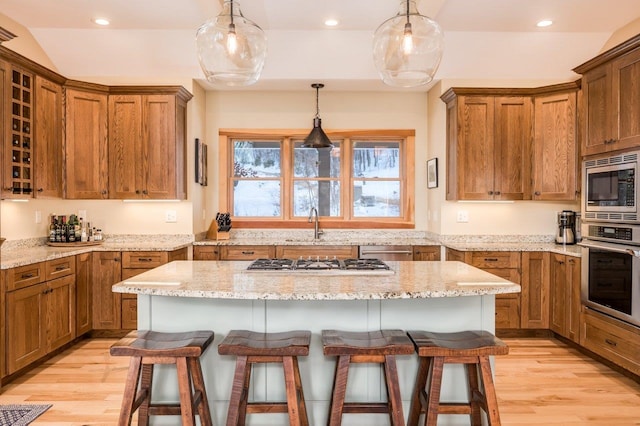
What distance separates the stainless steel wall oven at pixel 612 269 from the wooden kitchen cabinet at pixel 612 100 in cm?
65

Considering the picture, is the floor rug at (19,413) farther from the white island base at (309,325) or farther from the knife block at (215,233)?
the knife block at (215,233)

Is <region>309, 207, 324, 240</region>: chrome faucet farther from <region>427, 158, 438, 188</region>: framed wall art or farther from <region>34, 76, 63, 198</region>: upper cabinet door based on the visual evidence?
<region>34, 76, 63, 198</region>: upper cabinet door

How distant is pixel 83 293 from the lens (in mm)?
3971

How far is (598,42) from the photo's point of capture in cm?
440

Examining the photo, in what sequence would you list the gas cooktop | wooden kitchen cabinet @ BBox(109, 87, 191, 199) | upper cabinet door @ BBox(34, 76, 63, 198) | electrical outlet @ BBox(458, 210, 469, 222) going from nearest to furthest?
the gas cooktop, upper cabinet door @ BBox(34, 76, 63, 198), wooden kitchen cabinet @ BBox(109, 87, 191, 199), electrical outlet @ BBox(458, 210, 469, 222)

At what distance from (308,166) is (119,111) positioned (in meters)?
2.14

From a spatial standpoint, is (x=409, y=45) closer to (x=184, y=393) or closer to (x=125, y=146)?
(x=184, y=393)

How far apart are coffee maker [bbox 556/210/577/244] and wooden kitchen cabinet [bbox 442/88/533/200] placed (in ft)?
1.41

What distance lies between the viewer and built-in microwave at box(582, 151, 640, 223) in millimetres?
3156

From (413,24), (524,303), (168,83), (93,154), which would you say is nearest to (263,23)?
(168,83)

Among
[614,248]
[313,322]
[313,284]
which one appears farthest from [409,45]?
[614,248]

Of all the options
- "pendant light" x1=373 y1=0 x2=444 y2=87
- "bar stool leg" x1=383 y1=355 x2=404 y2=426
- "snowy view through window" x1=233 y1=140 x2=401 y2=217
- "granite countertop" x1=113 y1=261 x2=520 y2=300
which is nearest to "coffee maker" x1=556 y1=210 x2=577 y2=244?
"snowy view through window" x1=233 y1=140 x2=401 y2=217

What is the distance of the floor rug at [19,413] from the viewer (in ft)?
8.48

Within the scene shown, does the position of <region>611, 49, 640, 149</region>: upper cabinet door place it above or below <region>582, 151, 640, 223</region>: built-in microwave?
above
